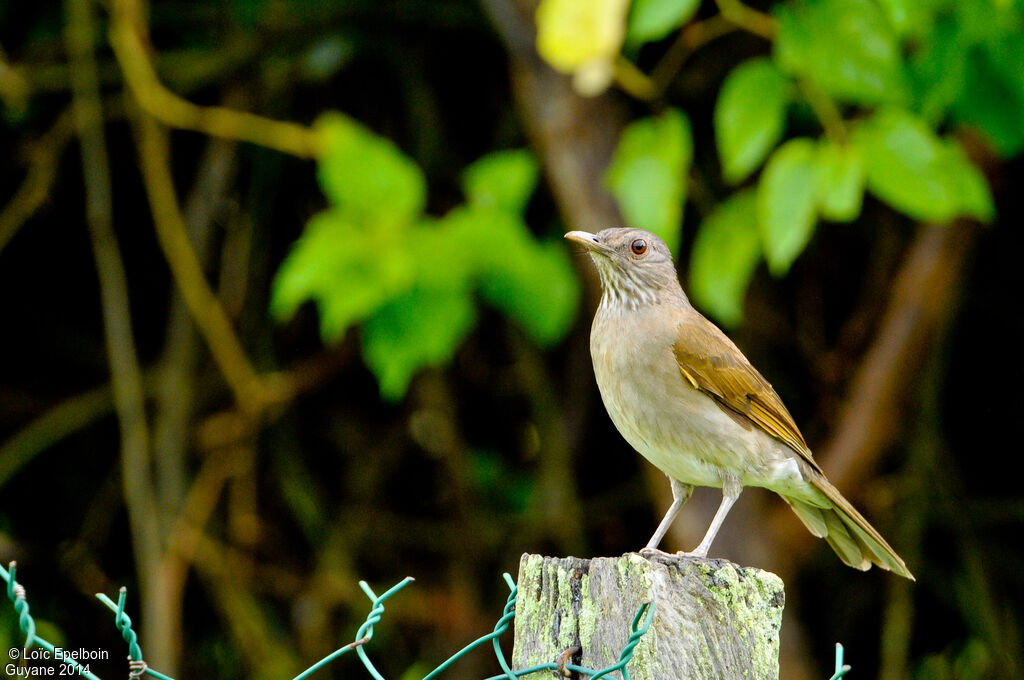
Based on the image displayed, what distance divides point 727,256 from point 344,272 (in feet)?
4.56

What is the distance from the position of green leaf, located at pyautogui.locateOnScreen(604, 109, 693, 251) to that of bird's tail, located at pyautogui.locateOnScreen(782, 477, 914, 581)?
1.03 meters

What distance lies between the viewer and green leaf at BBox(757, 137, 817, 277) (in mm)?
3604

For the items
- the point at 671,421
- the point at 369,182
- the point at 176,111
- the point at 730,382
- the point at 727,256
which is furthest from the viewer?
the point at 176,111

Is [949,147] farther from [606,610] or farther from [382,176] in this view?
[606,610]

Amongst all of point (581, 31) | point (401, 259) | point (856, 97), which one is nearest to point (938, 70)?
point (856, 97)

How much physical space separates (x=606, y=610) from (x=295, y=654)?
12.9 feet

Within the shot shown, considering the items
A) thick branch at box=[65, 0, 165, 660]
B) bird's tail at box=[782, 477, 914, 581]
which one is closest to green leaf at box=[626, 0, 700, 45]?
bird's tail at box=[782, 477, 914, 581]

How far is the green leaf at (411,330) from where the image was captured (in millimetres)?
4398

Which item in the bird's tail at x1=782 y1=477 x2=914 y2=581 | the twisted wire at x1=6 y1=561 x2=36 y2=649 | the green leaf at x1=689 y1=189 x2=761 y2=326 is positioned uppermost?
the green leaf at x1=689 y1=189 x2=761 y2=326

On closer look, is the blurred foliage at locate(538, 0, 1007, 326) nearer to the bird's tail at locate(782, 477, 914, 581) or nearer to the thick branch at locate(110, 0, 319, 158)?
the bird's tail at locate(782, 477, 914, 581)

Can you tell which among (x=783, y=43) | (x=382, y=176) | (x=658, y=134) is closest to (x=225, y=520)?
(x=382, y=176)

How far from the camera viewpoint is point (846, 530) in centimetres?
395

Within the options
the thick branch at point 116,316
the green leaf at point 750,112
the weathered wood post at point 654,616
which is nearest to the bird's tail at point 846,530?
the green leaf at point 750,112

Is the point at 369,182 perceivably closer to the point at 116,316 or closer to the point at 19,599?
the point at 116,316
